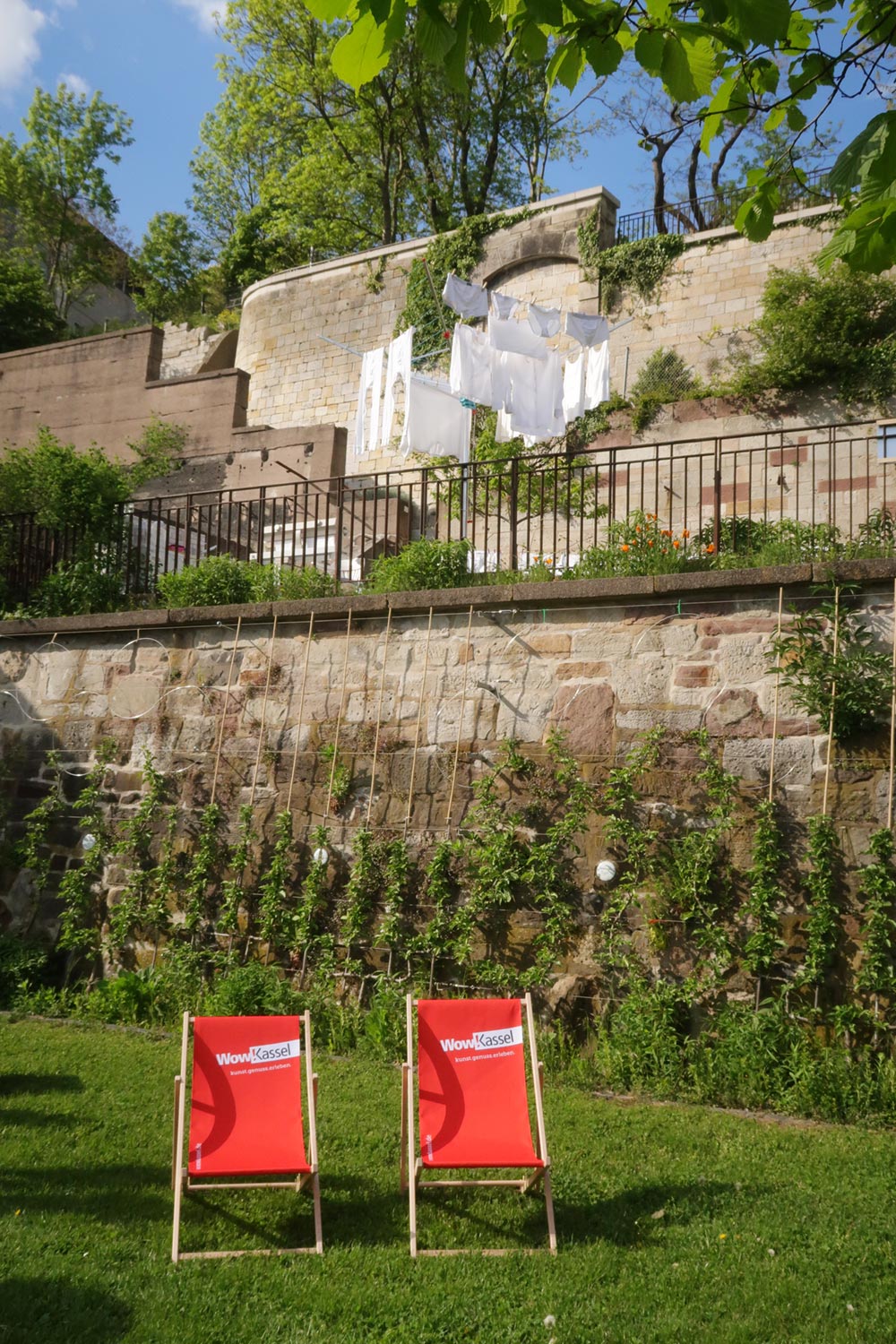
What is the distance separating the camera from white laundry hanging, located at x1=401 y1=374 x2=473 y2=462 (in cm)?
1059

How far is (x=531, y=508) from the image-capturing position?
501 inches

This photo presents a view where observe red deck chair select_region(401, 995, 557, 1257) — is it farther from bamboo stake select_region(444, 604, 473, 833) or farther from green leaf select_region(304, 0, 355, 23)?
green leaf select_region(304, 0, 355, 23)

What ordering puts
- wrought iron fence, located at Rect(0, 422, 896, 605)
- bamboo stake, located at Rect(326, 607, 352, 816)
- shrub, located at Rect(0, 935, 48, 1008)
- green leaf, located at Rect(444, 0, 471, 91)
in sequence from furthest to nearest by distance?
wrought iron fence, located at Rect(0, 422, 896, 605) < shrub, located at Rect(0, 935, 48, 1008) < bamboo stake, located at Rect(326, 607, 352, 816) < green leaf, located at Rect(444, 0, 471, 91)

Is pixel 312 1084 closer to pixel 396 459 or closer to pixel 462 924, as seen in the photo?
pixel 462 924

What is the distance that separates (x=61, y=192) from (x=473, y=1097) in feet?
89.5

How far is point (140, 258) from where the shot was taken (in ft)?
91.7

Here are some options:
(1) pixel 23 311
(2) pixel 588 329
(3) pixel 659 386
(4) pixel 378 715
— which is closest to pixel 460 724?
(4) pixel 378 715

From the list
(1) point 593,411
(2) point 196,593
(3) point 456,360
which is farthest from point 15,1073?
(1) point 593,411

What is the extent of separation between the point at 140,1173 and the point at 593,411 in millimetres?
11024

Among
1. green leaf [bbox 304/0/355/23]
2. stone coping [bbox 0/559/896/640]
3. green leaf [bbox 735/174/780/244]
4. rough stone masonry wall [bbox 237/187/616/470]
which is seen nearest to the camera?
green leaf [bbox 304/0/355/23]

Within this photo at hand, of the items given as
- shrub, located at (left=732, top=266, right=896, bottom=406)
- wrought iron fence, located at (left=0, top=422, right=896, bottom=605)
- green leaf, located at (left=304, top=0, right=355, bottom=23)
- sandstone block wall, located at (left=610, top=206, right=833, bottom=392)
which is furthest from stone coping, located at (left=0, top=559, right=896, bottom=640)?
sandstone block wall, located at (left=610, top=206, right=833, bottom=392)

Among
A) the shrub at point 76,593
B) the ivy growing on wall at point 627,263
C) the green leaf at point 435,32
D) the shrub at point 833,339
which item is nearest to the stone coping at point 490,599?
the shrub at point 76,593

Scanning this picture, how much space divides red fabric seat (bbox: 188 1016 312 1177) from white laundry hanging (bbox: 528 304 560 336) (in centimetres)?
773

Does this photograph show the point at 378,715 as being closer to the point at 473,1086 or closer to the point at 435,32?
the point at 473,1086
